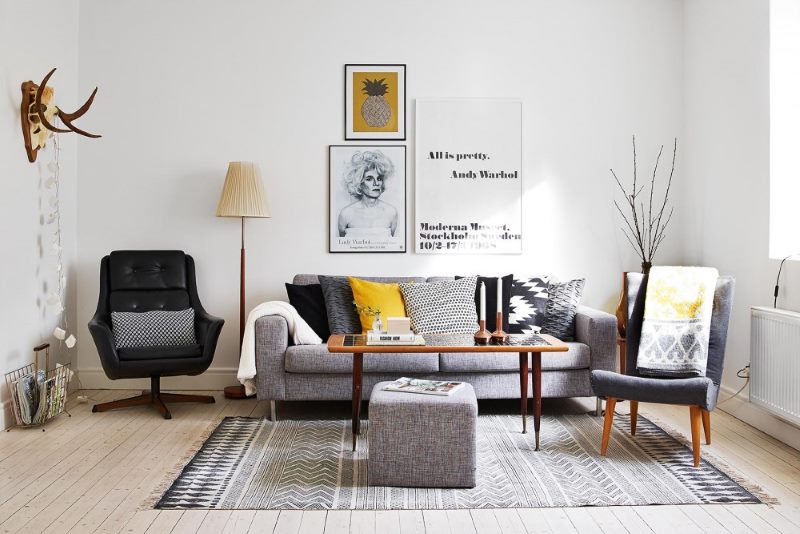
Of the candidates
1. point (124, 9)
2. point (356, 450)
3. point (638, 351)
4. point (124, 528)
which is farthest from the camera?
point (124, 9)

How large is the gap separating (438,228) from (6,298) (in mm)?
2657

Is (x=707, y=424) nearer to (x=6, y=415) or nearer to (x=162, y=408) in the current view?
(x=162, y=408)

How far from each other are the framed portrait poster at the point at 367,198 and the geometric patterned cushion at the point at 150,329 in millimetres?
1129

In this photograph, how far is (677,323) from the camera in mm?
3578

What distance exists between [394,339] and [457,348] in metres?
0.31

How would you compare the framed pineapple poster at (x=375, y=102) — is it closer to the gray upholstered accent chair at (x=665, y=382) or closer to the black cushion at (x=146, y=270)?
the black cushion at (x=146, y=270)

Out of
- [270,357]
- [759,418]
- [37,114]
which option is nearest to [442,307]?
[270,357]

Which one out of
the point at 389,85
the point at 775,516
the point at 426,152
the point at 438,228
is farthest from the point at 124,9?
the point at 775,516

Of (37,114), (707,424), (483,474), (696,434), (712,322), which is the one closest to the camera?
(483,474)

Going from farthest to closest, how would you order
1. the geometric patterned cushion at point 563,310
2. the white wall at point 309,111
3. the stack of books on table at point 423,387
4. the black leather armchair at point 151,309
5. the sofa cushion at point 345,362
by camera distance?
the white wall at point 309,111, the geometric patterned cushion at point 563,310, the black leather armchair at point 151,309, the sofa cushion at point 345,362, the stack of books on table at point 423,387

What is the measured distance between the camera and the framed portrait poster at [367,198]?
474cm

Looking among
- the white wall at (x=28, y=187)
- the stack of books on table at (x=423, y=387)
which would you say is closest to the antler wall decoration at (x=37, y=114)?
the white wall at (x=28, y=187)

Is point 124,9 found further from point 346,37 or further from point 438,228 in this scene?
point 438,228

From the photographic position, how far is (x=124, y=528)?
245 cm
